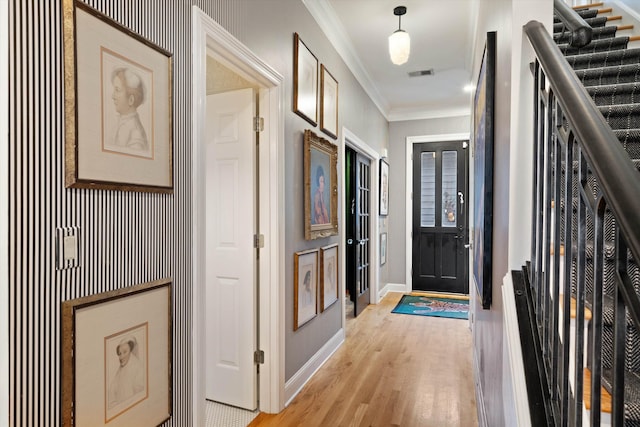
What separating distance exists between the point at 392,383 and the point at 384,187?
3358 mm

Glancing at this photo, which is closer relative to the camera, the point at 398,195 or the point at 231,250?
the point at 231,250

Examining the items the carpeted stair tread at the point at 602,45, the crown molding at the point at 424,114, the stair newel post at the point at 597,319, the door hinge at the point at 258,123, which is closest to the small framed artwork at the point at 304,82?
the door hinge at the point at 258,123

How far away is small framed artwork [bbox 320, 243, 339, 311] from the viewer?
3223mm

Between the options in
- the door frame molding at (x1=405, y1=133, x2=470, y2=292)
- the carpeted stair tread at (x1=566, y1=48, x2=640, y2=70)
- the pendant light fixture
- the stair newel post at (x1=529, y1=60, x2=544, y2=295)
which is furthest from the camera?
the door frame molding at (x1=405, y1=133, x2=470, y2=292)

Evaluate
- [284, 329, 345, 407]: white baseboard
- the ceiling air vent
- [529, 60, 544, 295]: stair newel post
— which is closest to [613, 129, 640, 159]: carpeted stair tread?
[529, 60, 544, 295]: stair newel post

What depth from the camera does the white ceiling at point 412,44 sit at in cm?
310

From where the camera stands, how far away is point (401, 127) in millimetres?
6219

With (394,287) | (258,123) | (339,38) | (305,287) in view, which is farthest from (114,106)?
(394,287)

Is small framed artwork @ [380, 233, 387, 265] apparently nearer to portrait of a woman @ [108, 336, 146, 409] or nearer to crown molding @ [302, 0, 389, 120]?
crown molding @ [302, 0, 389, 120]

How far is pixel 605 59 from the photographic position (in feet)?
7.46

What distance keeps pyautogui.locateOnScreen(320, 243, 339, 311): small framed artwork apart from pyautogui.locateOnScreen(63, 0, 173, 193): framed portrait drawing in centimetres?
187

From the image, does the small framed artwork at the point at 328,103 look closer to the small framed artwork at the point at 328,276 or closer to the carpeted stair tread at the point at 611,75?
the small framed artwork at the point at 328,276

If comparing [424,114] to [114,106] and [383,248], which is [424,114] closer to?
[383,248]

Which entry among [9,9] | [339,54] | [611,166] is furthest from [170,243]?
[339,54]
